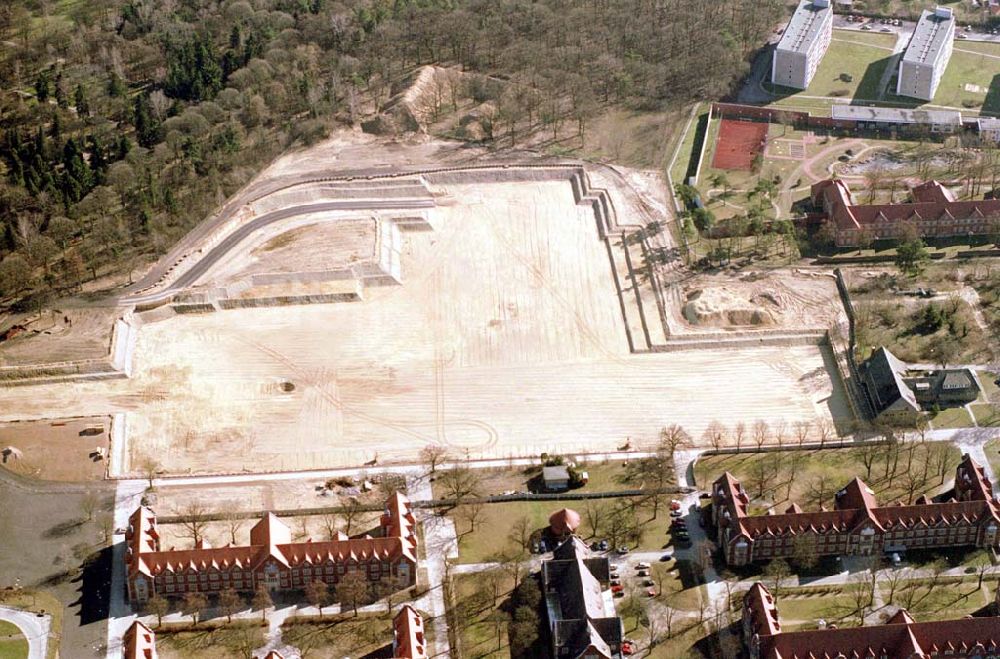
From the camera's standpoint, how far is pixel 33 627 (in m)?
114

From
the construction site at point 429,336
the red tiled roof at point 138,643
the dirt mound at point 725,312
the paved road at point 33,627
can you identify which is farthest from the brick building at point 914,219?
the paved road at point 33,627

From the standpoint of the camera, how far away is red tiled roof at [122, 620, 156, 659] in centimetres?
10706

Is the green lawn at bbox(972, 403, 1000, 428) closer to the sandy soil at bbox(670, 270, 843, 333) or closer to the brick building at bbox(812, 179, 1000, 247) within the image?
the sandy soil at bbox(670, 270, 843, 333)

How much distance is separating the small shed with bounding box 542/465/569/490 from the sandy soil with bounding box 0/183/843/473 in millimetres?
6422

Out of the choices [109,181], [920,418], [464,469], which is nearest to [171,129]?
[109,181]

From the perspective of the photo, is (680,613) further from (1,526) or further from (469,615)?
(1,526)

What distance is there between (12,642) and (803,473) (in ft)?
268

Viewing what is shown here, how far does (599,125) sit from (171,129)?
68.4 m

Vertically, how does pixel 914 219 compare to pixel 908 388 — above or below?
above

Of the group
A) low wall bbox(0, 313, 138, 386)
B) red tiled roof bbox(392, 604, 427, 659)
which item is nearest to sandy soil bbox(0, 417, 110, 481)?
low wall bbox(0, 313, 138, 386)

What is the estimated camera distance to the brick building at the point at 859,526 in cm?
11919

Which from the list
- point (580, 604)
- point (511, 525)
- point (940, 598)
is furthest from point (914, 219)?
point (580, 604)

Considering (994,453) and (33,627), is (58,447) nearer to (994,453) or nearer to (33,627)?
(33,627)

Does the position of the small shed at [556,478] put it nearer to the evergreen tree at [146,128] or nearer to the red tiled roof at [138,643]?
the red tiled roof at [138,643]
